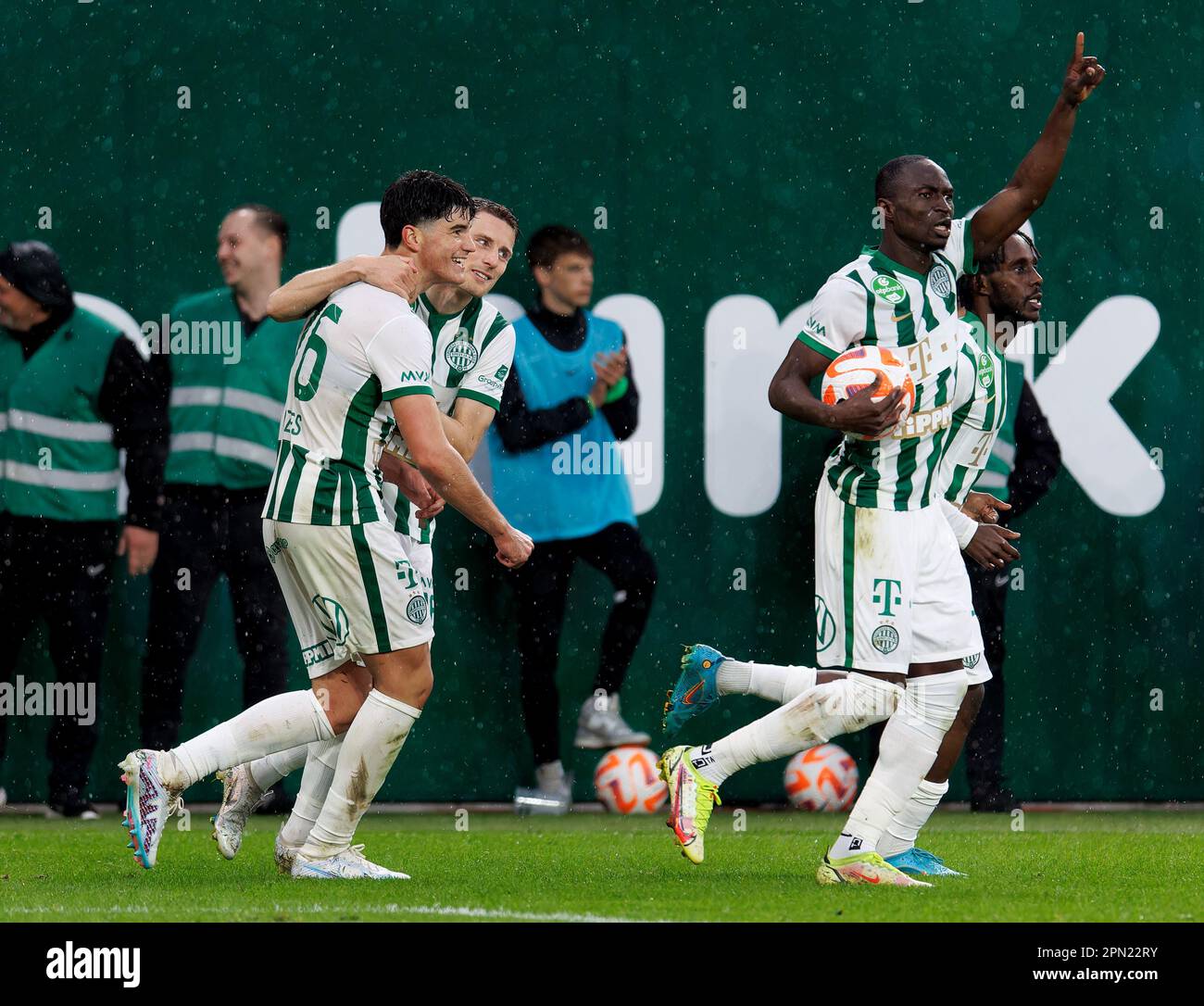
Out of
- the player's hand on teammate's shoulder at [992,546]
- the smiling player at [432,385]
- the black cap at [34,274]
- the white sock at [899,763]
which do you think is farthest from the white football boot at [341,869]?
the black cap at [34,274]

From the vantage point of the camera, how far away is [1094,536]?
821 centimetres

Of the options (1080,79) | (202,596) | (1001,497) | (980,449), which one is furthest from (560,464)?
(1080,79)

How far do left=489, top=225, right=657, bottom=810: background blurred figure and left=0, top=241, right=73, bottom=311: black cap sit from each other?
1886 mm

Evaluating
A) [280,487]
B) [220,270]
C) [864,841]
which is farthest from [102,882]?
[220,270]

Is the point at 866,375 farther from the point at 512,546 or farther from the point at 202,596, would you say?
the point at 202,596

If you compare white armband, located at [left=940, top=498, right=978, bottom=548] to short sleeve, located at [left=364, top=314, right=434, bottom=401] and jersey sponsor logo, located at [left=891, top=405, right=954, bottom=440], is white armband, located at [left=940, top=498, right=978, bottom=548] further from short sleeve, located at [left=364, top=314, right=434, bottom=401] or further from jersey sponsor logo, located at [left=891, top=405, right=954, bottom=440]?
short sleeve, located at [left=364, top=314, right=434, bottom=401]

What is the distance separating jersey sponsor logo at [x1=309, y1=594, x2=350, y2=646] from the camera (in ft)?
17.7

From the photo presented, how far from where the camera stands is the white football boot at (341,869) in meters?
5.50

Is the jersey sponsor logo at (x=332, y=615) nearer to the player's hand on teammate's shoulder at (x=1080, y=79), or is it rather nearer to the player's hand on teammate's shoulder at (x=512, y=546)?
the player's hand on teammate's shoulder at (x=512, y=546)

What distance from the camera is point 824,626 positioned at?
18.7 ft

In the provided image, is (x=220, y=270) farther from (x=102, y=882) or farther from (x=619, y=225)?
(x=102, y=882)

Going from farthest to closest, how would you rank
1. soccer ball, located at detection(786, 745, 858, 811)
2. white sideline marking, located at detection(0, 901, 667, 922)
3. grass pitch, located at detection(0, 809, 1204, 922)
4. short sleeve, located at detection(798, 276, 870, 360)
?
soccer ball, located at detection(786, 745, 858, 811) → short sleeve, located at detection(798, 276, 870, 360) → grass pitch, located at detection(0, 809, 1204, 922) → white sideline marking, located at detection(0, 901, 667, 922)

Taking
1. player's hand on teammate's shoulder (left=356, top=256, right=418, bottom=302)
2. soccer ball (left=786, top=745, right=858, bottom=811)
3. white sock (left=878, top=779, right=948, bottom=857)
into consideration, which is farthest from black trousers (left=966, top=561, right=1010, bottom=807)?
player's hand on teammate's shoulder (left=356, top=256, right=418, bottom=302)

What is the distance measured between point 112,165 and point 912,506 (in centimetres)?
408
